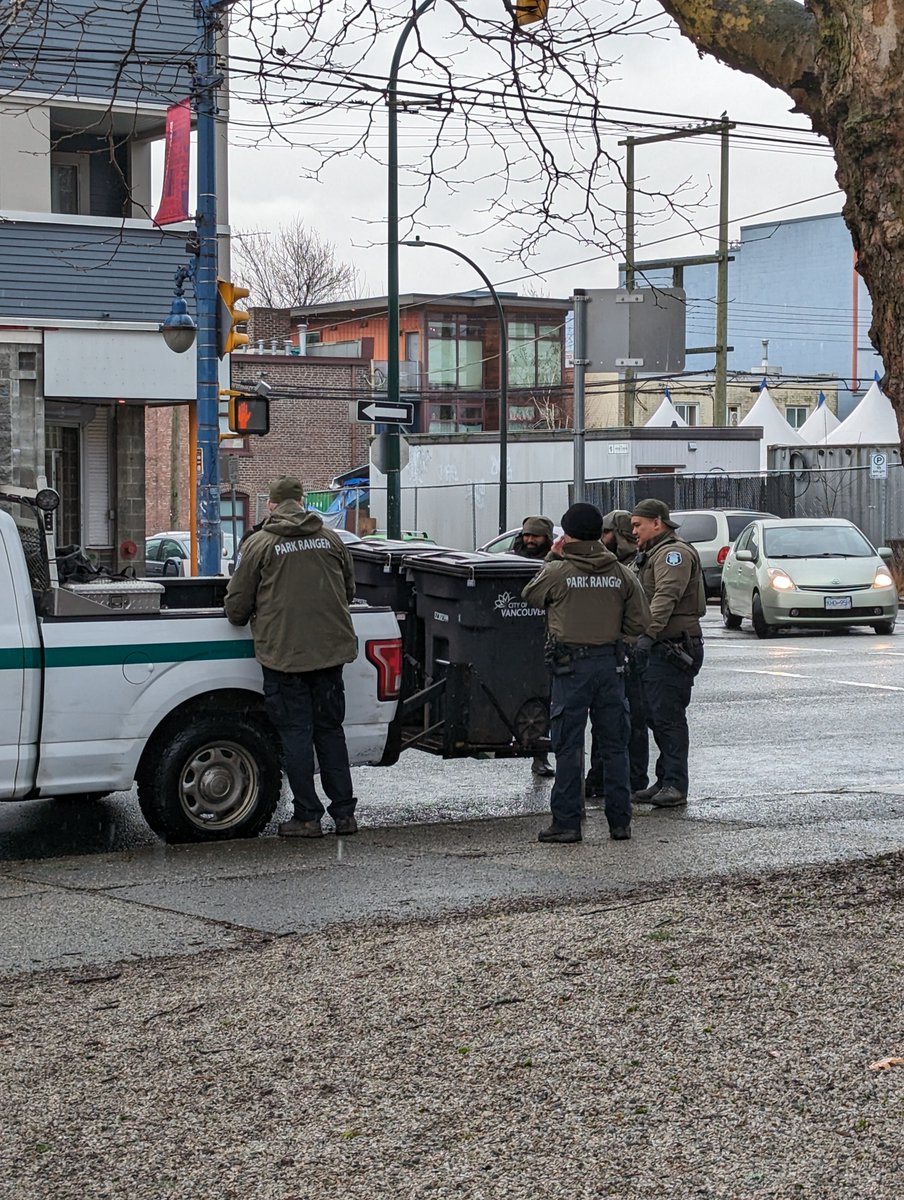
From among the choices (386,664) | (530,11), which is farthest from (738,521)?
(530,11)

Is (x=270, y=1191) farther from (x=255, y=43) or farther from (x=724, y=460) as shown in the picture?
(x=724, y=460)

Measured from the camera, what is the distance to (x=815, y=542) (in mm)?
23422

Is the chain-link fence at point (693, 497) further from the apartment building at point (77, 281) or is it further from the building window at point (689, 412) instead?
the building window at point (689, 412)

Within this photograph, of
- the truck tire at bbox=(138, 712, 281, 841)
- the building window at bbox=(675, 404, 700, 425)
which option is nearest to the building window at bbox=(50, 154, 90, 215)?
the truck tire at bbox=(138, 712, 281, 841)

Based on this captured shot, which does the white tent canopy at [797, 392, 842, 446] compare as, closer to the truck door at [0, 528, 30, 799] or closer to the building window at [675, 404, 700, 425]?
the building window at [675, 404, 700, 425]

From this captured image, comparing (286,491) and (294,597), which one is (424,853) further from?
(286,491)

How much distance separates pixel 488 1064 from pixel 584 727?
4352mm

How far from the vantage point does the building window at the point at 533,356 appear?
68.4 meters

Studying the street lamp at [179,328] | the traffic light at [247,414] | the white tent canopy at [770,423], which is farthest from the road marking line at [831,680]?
the white tent canopy at [770,423]

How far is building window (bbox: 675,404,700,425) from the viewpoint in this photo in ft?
239

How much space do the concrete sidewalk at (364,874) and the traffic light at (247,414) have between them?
321 inches

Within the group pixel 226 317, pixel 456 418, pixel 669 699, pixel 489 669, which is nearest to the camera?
pixel 489 669

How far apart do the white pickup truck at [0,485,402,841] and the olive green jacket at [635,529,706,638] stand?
1.76 metres

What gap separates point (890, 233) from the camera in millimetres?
6234
